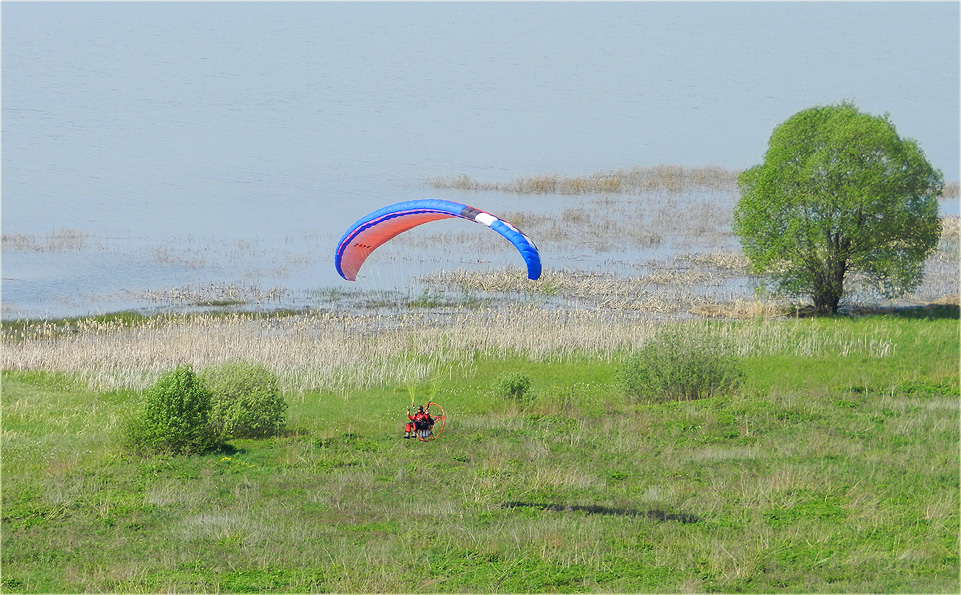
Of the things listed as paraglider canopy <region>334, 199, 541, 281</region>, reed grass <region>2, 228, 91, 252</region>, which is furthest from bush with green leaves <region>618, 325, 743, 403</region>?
reed grass <region>2, 228, 91, 252</region>

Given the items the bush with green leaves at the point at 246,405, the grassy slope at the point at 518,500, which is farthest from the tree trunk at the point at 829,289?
the bush with green leaves at the point at 246,405

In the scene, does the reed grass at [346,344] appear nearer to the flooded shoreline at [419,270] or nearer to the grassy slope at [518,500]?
the grassy slope at [518,500]

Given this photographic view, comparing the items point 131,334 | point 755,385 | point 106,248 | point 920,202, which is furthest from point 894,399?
point 106,248

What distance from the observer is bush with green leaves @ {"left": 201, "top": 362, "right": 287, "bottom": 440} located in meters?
25.0

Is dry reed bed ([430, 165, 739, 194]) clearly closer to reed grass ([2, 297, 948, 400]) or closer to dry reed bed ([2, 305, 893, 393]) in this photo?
reed grass ([2, 297, 948, 400])

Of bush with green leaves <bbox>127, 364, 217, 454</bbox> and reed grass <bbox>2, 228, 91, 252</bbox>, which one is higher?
reed grass <bbox>2, 228, 91, 252</bbox>

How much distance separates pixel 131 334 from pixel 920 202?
3511 cm

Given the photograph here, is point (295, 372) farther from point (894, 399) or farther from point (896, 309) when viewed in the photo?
point (896, 309)

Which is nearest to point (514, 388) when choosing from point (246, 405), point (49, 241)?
point (246, 405)

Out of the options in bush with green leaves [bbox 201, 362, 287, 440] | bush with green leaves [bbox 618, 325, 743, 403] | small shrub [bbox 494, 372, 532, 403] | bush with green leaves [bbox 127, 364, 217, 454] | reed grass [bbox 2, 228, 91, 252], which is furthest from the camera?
reed grass [bbox 2, 228, 91, 252]

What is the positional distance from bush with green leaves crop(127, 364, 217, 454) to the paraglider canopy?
194 inches

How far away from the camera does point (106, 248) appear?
60.6 meters

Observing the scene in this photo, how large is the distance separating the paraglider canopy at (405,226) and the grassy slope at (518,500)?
15.1 ft

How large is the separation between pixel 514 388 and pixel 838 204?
70.0 ft
